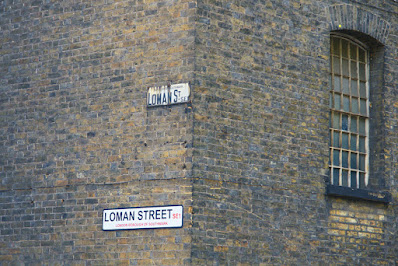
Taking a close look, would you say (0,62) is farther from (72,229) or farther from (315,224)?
(315,224)

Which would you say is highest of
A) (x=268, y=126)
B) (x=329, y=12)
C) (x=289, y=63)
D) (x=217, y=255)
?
(x=329, y=12)

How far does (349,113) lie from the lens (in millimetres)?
14992

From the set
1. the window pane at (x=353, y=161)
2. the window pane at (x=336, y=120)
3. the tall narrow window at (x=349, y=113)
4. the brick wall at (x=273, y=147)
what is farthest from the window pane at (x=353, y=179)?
the window pane at (x=336, y=120)

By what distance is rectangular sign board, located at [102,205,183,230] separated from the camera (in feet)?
39.6

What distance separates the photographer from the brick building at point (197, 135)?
1238 cm

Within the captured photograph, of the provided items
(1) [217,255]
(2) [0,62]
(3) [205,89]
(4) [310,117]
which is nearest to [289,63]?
(4) [310,117]

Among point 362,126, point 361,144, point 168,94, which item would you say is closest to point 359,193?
point 361,144

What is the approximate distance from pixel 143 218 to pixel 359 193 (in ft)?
14.6

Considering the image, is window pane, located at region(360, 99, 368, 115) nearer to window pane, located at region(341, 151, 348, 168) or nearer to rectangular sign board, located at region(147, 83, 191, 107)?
window pane, located at region(341, 151, 348, 168)

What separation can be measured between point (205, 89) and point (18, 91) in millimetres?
4005

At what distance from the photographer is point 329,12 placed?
1443 centimetres

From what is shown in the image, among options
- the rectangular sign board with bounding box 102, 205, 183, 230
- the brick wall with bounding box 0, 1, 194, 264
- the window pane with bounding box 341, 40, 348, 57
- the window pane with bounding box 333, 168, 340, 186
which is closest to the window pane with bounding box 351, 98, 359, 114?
the window pane with bounding box 341, 40, 348, 57

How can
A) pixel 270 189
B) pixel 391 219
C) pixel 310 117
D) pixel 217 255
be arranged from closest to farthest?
1. pixel 217 255
2. pixel 270 189
3. pixel 310 117
4. pixel 391 219

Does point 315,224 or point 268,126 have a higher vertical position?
point 268,126
